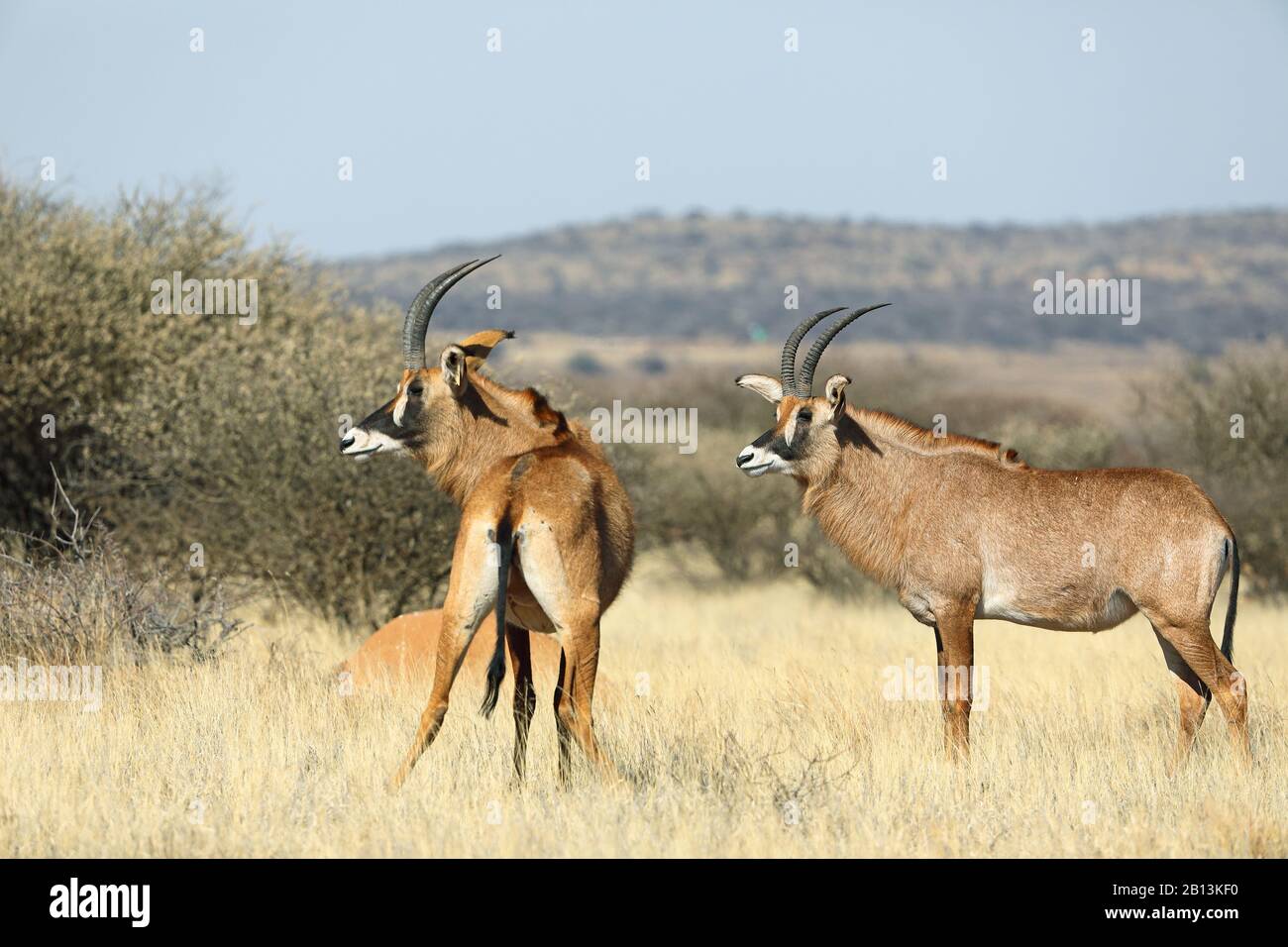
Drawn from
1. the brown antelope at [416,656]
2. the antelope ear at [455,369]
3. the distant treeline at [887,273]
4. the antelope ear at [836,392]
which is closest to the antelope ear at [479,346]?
the antelope ear at [455,369]

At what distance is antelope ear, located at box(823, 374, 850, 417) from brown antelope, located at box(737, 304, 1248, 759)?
0.01 meters

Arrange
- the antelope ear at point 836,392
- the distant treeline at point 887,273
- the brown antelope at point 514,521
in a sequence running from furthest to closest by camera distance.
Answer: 1. the distant treeline at point 887,273
2. the antelope ear at point 836,392
3. the brown antelope at point 514,521

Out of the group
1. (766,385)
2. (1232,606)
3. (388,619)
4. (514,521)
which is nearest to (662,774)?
(514,521)

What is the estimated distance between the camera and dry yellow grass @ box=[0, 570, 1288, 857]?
5.76 metres

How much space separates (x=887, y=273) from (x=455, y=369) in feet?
384

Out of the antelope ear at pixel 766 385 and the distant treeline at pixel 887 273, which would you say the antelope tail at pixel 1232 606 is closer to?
the antelope ear at pixel 766 385

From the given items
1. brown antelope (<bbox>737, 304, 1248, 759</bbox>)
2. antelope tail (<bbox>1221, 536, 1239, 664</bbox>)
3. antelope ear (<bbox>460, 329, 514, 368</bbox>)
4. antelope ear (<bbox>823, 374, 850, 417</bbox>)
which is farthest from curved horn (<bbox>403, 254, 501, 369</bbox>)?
antelope tail (<bbox>1221, 536, 1239, 664</bbox>)

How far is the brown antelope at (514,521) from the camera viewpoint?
6.21 metres

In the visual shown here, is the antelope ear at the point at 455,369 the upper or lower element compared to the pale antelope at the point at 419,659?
upper

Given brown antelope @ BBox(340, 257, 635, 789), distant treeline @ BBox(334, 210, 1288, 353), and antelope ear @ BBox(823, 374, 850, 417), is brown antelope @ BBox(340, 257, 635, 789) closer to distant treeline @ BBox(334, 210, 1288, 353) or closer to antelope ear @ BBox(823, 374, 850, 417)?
antelope ear @ BBox(823, 374, 850, 417)

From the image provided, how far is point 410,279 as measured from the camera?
11419cm

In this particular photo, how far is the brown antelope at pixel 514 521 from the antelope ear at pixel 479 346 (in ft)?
0.04
